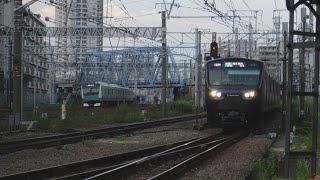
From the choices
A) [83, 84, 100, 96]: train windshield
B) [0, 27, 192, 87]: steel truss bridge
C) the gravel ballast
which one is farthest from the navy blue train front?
[0, 27, 192, 87]: steel truss bridge

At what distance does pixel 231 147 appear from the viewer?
1672 cm

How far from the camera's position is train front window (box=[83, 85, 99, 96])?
60125 mm

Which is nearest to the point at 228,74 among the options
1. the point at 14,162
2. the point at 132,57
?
the point at 14,162

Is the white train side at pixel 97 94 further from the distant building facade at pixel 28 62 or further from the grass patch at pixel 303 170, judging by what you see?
the grass patch at pixel 303 170

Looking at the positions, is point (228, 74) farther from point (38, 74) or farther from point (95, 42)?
point (38, 74)

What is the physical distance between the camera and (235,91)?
20.5 metres

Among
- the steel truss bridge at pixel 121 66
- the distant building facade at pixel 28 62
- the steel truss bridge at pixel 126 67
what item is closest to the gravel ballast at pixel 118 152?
the distant building facade at pixel 28 62

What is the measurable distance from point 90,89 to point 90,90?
0.15 meters

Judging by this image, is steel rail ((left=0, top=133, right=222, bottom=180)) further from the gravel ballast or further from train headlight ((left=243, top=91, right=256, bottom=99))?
train headlight ((left=243, top=91, right=256, bottom=99))

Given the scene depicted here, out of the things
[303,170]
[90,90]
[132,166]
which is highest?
[90,90]

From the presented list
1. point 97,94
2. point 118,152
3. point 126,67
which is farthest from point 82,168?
point 126,67

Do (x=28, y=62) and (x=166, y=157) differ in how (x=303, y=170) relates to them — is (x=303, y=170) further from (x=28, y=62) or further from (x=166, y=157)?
(x=28, y=62)

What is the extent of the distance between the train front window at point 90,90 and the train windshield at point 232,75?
39866 mm

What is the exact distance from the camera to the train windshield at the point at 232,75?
21.0 metres
